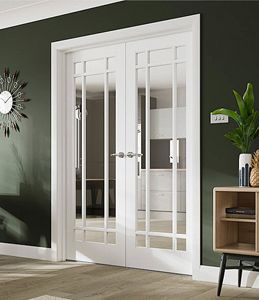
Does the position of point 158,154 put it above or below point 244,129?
below

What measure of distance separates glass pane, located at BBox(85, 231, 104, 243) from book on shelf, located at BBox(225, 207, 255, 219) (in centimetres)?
156

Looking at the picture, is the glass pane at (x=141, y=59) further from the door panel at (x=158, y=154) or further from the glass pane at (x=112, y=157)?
the glass pane at (x=112, y=157)

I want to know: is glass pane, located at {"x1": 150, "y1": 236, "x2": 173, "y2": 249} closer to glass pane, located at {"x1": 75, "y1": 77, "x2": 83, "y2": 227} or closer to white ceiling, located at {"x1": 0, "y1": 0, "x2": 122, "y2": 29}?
glass pane, located at {"x1": 75, "y1": 77, "x2": 83, "y2": 227}

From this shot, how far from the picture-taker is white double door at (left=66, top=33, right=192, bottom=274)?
4.58 metres

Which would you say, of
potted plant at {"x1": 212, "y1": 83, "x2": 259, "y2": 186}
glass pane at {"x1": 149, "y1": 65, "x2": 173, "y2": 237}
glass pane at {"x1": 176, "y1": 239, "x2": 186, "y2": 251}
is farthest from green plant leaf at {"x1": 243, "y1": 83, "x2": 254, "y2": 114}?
glass pane at {"x1": 176, "y1": 239, "x2": 186, "y2": 251}

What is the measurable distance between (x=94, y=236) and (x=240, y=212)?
1.75m

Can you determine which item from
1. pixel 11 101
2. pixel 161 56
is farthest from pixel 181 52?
pixel 11 101

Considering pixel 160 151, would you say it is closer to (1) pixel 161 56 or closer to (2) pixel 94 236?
(1) pixel 161 56

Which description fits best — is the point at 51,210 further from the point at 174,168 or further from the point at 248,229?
the point at 248,229

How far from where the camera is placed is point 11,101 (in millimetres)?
5617

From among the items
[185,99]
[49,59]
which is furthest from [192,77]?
[49,59]

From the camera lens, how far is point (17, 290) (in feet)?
12.9

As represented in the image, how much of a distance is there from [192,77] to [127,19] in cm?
87

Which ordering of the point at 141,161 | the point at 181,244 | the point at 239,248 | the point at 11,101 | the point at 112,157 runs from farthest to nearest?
the point at 11,101, the point at 112,157, the point at 141,161, the point at 181,244, the point at 239,248
